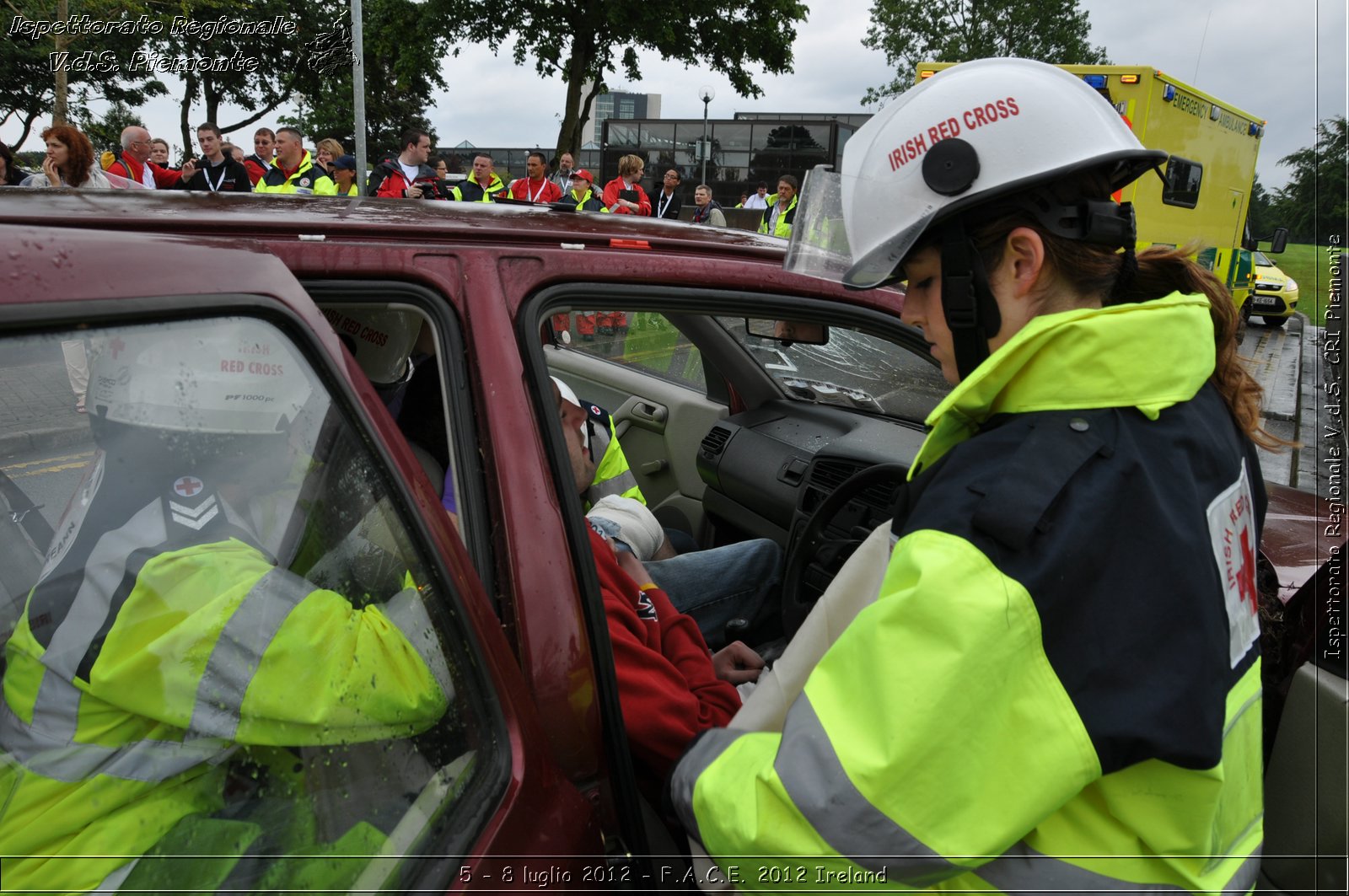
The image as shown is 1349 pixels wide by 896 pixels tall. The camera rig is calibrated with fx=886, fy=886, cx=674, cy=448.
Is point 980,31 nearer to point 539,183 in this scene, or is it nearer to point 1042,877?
point 539,183

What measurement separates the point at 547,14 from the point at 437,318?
84.8ft

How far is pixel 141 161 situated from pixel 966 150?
33.0 ft

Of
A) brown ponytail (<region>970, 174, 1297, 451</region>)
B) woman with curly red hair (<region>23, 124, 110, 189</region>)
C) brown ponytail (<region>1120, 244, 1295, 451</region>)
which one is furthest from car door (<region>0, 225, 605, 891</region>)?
woman with curly red hair (<region>23, 124, 110, 189</region>)

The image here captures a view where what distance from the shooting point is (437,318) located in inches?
51.4

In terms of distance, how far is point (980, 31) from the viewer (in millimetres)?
25703

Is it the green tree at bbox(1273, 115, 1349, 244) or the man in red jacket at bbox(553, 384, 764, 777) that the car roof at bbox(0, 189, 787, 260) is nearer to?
the man in red jacket at bbox(553, 384, 764, 777)

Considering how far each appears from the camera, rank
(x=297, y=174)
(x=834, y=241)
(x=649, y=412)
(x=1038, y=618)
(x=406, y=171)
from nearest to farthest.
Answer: (x=1038, y=618)
(x=834, y=241)
(x=649, y=412)
(x=297, y=174)
(x=406, y=171)

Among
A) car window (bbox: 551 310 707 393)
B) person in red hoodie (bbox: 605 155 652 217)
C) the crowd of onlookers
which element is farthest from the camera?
person in red hoodie (bbox: 605 155 652 217)

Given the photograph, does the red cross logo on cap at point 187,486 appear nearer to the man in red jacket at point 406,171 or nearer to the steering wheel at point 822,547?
the steering wheel at point 822,547

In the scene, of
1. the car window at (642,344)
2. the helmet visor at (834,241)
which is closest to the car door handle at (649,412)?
the car window at (642,344)

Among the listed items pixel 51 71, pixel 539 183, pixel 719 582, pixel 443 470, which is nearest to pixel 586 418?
pixel 719 582

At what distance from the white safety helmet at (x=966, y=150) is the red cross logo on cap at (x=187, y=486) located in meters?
0.90

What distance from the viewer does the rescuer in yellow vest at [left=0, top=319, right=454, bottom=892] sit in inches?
34.0

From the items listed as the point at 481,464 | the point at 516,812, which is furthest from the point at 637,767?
the point at 481,464
